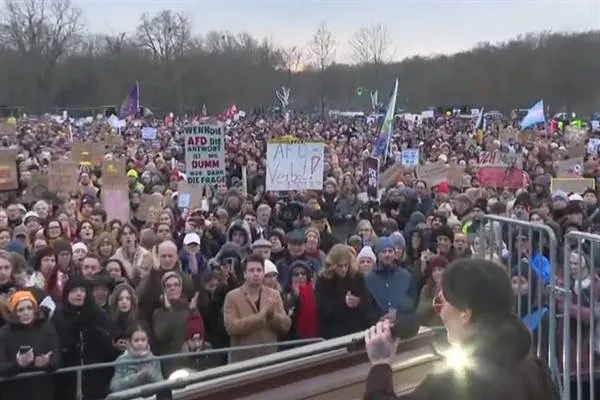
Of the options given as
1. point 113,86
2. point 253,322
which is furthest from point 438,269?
point 113,86

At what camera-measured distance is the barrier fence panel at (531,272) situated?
5.02 m

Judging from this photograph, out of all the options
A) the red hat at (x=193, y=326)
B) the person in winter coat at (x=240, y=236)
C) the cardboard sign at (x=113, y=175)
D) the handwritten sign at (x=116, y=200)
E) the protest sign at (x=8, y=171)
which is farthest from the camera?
the protest sign at (x=8, y=171)

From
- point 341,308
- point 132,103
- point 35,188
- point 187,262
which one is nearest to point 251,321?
point 341,308

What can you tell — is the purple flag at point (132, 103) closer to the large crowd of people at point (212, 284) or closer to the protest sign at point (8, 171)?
the protest sign at point (8, 171)

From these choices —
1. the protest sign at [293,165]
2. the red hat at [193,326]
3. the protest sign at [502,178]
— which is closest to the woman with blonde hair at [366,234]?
the protest sign at [293,165]

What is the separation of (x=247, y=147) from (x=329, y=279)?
59.0 feet

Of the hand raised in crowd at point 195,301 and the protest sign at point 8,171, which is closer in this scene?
the hand raised in crowd at point 195,301

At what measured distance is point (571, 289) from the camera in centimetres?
518

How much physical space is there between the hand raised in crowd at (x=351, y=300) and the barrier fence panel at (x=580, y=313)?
1989 mm

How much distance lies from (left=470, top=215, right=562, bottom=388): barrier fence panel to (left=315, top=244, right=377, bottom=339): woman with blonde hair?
163 centimetres

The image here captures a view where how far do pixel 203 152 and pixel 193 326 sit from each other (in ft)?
21.5

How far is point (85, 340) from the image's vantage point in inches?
260

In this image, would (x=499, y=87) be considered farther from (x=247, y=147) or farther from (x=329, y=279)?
(x=329, y=279)

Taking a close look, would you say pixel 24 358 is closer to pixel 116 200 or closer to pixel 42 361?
pixel 42 361
